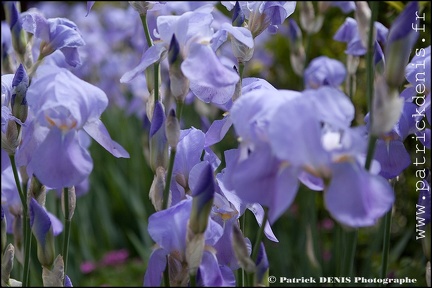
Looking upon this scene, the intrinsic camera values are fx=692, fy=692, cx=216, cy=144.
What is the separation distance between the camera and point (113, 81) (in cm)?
447

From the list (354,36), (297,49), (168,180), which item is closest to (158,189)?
(168,180)

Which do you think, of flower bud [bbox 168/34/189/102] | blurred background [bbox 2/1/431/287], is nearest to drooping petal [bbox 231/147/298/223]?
flower bud [bbox 168/34/189/102]

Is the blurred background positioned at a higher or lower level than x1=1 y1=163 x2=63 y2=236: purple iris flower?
lower

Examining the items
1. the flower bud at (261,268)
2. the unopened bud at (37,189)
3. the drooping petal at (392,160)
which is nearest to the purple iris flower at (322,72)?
the drooping petal at (392,160)

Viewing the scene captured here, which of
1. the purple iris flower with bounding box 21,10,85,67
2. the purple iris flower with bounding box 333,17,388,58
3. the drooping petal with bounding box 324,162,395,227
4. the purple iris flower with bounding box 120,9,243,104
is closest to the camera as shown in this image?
the drooping petal with bounding box 324,162,395,227

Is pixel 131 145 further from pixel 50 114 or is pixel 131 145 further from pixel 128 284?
pixel 50 114

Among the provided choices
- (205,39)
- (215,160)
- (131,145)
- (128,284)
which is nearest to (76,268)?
(128,284)

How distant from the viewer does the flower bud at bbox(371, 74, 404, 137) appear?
0.72 meters

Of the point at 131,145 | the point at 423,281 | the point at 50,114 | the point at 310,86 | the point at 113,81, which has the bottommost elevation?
the point at 113,81

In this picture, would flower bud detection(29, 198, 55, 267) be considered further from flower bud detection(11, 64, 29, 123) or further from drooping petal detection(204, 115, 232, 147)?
drooping petal detection(204, 115, 232, 147)

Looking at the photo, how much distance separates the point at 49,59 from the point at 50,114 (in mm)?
495

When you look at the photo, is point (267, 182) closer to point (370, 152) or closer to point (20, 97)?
point (370, 152)

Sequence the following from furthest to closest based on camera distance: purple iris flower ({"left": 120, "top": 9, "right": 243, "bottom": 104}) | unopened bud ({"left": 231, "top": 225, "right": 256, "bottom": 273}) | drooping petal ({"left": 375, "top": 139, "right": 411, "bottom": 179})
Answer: drooping petal ({"left": 375, "top": 139, "right": 411, "bottom": 179}), purple iris flower ({"left": 120, "top": 9, "right": 243, "bottom": 104}), unopened bud ({"left": 231, "top": 225, "right": 256, "bottom": 273})

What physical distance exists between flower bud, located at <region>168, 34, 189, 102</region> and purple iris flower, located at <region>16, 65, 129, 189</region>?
0.10 m
